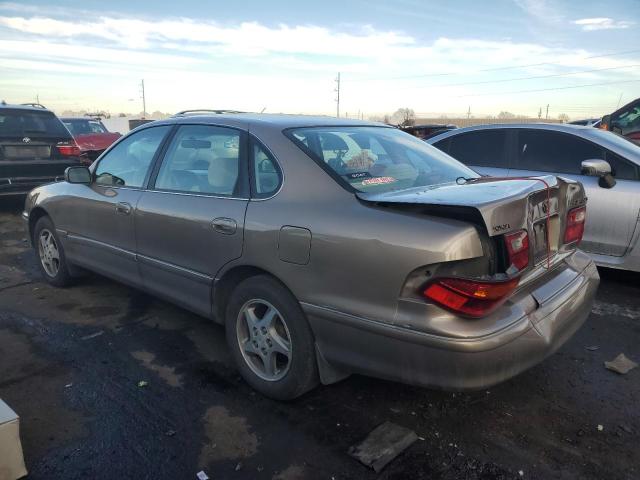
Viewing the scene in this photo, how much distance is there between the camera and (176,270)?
3438 millimetres

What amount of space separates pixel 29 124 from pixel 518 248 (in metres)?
8.25

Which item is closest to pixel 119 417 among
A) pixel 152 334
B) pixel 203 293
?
pixel 203 293

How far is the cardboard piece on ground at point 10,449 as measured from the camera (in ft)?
7.18

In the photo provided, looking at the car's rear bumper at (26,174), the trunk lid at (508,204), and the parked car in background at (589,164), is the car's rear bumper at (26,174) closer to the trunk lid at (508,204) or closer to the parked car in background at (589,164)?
the parked car in background at (589,164)

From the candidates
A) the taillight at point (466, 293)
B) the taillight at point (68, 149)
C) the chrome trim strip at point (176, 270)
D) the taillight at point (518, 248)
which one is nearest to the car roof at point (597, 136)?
the taillight at point (518, 248)

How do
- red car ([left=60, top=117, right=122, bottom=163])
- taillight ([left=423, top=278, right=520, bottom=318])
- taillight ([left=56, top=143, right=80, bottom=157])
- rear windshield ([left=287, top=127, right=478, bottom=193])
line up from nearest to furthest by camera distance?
taillight ([left=423, top=278, right=520, bottom=318]), rear windshield ([left=287, top=127, right=478, bottom=193]), taillight ([left=56, top=143, right=80, bottom=157]), red car ([left=60, top=117, right=122, bottom=163])

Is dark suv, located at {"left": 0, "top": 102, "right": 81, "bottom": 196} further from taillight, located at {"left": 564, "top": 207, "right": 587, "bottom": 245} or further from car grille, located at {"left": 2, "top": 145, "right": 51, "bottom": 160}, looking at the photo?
taillight, located at {"left": 564, "top": 207, "right": 587, "bottom": 245}

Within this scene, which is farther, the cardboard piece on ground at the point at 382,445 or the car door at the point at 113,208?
the car door at the point at 113,208

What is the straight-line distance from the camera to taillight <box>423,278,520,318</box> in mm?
2184

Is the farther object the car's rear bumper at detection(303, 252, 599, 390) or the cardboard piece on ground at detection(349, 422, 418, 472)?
the cardboard piece on ground at detection(349, 422, 418, 472)

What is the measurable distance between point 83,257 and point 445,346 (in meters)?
3.43

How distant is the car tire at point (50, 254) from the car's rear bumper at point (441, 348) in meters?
3.18

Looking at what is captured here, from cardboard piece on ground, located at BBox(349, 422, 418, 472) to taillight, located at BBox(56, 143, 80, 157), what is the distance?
7655 mm

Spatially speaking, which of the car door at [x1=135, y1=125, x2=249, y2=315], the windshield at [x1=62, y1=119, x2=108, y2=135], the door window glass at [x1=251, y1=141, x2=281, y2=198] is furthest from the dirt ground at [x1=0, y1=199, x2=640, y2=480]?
the windshield at [x1=62, y1=119, x2=108, y2=135]
